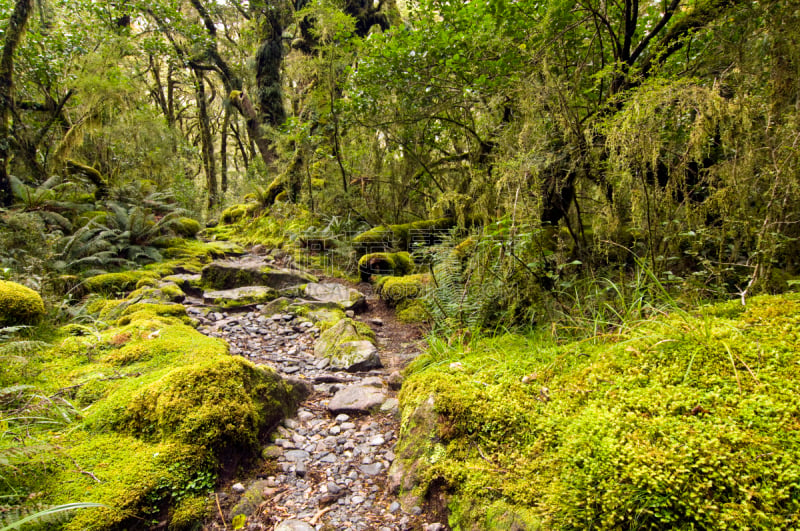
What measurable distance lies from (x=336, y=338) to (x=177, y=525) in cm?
296

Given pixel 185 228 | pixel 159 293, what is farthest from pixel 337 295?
pixel 185 228

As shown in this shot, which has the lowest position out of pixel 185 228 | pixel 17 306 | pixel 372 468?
pixel 372 468

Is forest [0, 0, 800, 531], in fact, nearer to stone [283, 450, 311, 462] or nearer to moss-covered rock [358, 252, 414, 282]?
moss-covered rock [358, 252, 414, 282]

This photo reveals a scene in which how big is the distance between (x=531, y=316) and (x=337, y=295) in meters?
4.19

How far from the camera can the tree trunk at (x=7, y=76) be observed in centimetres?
705

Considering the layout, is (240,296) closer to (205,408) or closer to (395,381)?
(395,381)

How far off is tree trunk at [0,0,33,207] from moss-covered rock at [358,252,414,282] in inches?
279

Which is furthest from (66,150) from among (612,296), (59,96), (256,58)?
(612,296)

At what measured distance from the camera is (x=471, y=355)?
9.88 ft

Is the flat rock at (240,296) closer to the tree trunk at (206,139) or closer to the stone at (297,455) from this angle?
the stone at (297,455)

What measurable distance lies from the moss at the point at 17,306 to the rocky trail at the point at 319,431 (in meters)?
1.67

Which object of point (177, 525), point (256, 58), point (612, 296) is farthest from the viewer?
point (256, 58)

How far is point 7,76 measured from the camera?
7051mm

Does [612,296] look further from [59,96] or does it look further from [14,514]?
[59,96]
